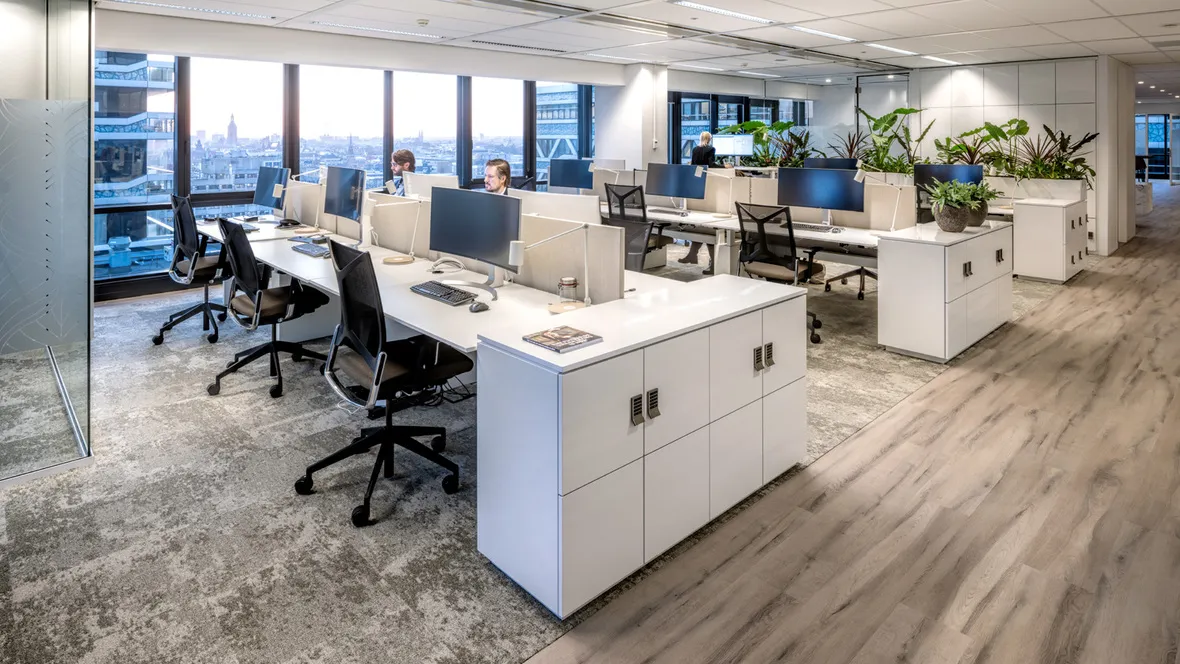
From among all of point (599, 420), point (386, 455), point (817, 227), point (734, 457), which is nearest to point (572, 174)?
point (817, 227)

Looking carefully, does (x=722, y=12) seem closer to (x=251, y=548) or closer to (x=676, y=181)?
(x=676, y=181)

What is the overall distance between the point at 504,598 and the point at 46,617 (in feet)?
4.46

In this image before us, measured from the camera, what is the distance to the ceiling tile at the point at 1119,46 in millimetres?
7625

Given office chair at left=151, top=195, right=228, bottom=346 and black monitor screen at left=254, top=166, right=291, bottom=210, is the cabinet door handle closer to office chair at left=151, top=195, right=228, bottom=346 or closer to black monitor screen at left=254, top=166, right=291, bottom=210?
office chair at left=151, top=195, right=228, bottom=346

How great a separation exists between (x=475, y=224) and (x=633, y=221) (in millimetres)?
2847

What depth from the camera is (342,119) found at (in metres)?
7.99

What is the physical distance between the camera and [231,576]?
241 cm

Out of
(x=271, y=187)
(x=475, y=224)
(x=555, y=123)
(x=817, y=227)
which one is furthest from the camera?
(x=555, y=123)

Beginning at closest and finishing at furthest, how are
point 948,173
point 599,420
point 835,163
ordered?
point 599,420 < point 948,173 < point 835,163

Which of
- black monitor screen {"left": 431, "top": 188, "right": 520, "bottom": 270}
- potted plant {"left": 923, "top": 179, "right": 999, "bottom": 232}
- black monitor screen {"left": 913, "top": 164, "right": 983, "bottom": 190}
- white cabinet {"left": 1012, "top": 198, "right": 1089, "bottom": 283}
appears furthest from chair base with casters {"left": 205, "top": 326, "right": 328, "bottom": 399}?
white cabinet {"left": 1012, "top": 198, "right": 1089, "bottom": 283}

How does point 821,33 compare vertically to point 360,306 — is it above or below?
above

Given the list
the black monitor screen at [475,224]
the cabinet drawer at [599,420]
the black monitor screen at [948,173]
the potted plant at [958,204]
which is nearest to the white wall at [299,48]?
the black monitor screen at [475,224]

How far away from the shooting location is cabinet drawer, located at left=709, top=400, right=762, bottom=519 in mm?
2689

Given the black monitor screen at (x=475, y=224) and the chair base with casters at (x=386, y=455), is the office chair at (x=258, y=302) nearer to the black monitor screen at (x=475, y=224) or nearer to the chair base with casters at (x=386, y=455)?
the black monitor screen at (x=475, y=224)
